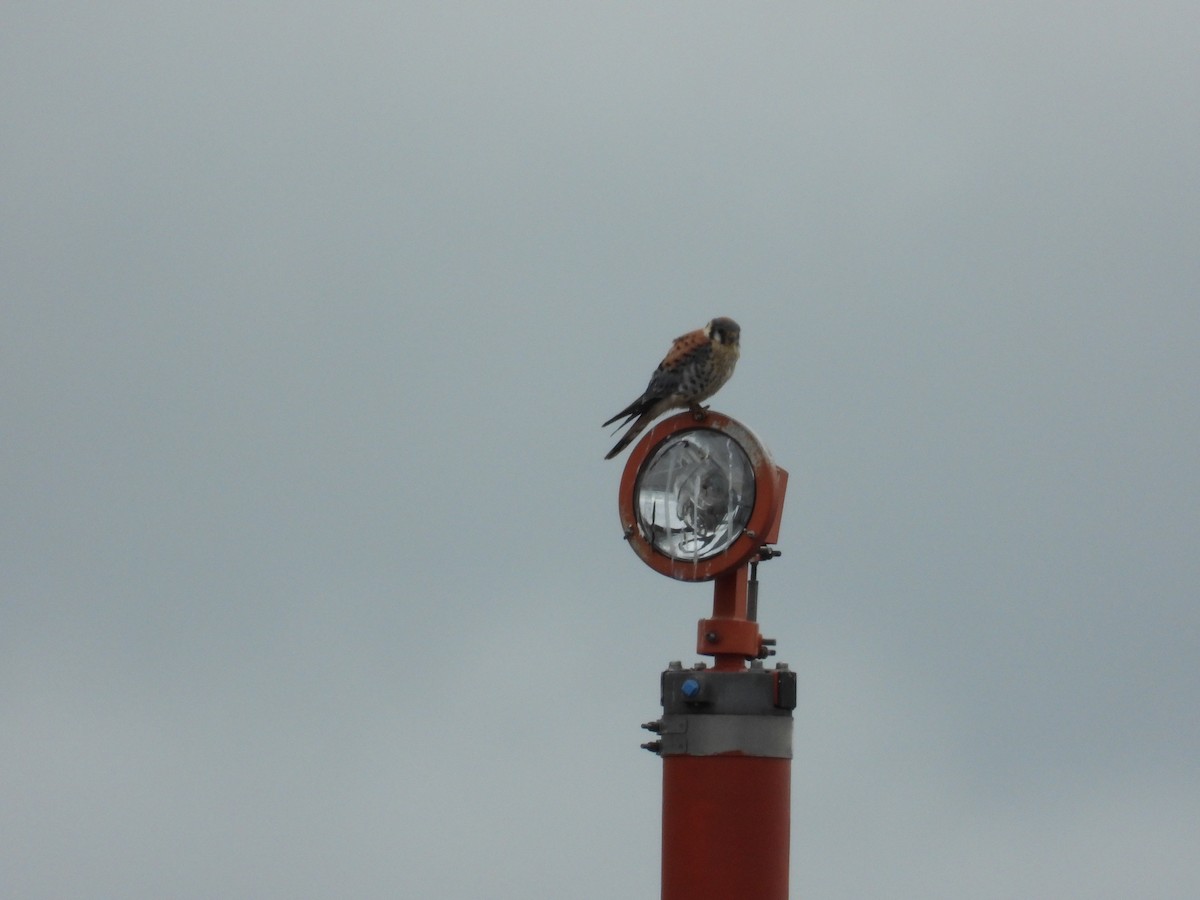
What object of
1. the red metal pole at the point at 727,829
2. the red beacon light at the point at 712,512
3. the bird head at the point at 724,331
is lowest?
the red metal pole at the point at 727,829

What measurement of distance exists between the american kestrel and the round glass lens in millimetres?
759

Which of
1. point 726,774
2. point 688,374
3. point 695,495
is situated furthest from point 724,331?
point 726,774

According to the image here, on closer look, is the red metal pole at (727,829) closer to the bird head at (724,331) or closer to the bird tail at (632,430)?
the bird tail at (632,430)

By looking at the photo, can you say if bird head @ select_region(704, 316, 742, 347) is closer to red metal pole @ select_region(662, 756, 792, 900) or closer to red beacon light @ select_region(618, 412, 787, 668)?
red beacon light @ select_region(618, 412, 787, 668)

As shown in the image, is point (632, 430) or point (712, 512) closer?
point (712, 512)

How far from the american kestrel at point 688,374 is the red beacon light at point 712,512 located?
76 centimetres

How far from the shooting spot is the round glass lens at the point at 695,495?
21.7ft

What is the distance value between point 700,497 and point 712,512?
88mm

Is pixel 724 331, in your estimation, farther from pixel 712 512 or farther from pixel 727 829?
pixel 727 829

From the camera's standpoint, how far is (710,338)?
820cm

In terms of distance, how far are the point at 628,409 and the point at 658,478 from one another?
1.13 meters

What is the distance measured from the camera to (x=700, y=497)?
6.73 m

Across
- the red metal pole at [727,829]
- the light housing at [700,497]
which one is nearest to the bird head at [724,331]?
the light housing at [700,497]

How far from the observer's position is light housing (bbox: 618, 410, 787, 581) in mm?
6566
